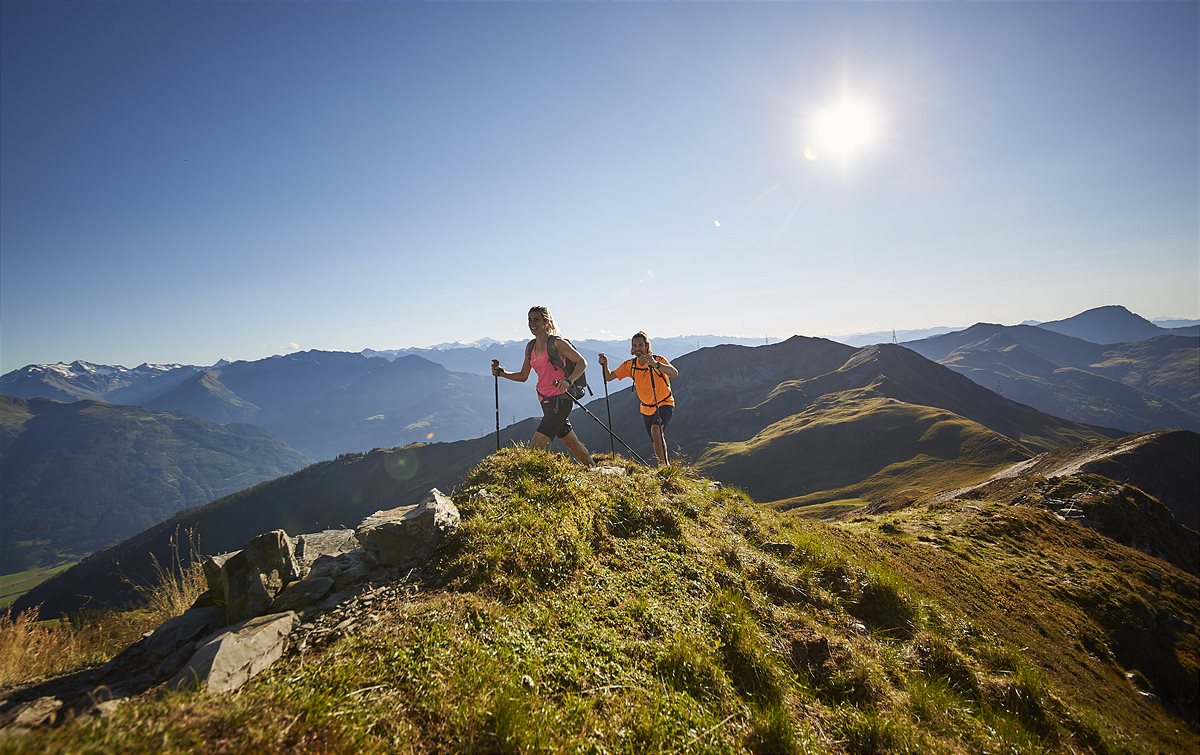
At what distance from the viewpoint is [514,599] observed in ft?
18.0

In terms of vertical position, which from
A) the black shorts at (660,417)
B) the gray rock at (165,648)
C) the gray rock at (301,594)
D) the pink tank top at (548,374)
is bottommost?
the gray rock at (165,648)

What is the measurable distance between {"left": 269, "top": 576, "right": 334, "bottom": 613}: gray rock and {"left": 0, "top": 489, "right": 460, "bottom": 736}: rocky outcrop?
1 centimetres

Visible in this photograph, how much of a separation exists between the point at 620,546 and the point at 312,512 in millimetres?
211143

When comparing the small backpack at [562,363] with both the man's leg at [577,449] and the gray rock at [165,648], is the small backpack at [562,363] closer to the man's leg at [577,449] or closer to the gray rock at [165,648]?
the man's leg at [577,449]

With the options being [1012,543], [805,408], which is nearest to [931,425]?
[805,408]

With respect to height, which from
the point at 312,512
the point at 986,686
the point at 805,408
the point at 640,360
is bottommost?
the point at 312,512

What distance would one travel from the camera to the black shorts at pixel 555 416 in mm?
10297

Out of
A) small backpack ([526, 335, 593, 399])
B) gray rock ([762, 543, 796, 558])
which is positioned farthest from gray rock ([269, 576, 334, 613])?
gray rock ([762, 543, 796, 558])

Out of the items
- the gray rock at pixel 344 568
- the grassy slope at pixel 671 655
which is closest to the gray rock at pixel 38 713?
the grassy slope at pixel 671 655

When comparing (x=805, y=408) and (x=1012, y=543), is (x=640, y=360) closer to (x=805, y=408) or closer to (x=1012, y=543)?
(x=1012, y=543)

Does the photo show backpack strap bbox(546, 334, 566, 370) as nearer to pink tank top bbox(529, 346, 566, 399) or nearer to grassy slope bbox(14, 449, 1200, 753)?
pink tank top bbox(529, 346, 566, 399)

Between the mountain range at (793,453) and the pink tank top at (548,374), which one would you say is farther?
the mountain range at (793,453)

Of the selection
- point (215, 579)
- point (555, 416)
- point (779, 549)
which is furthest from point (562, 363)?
point (215, 579)

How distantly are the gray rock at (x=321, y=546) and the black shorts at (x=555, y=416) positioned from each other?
13.8 feet
